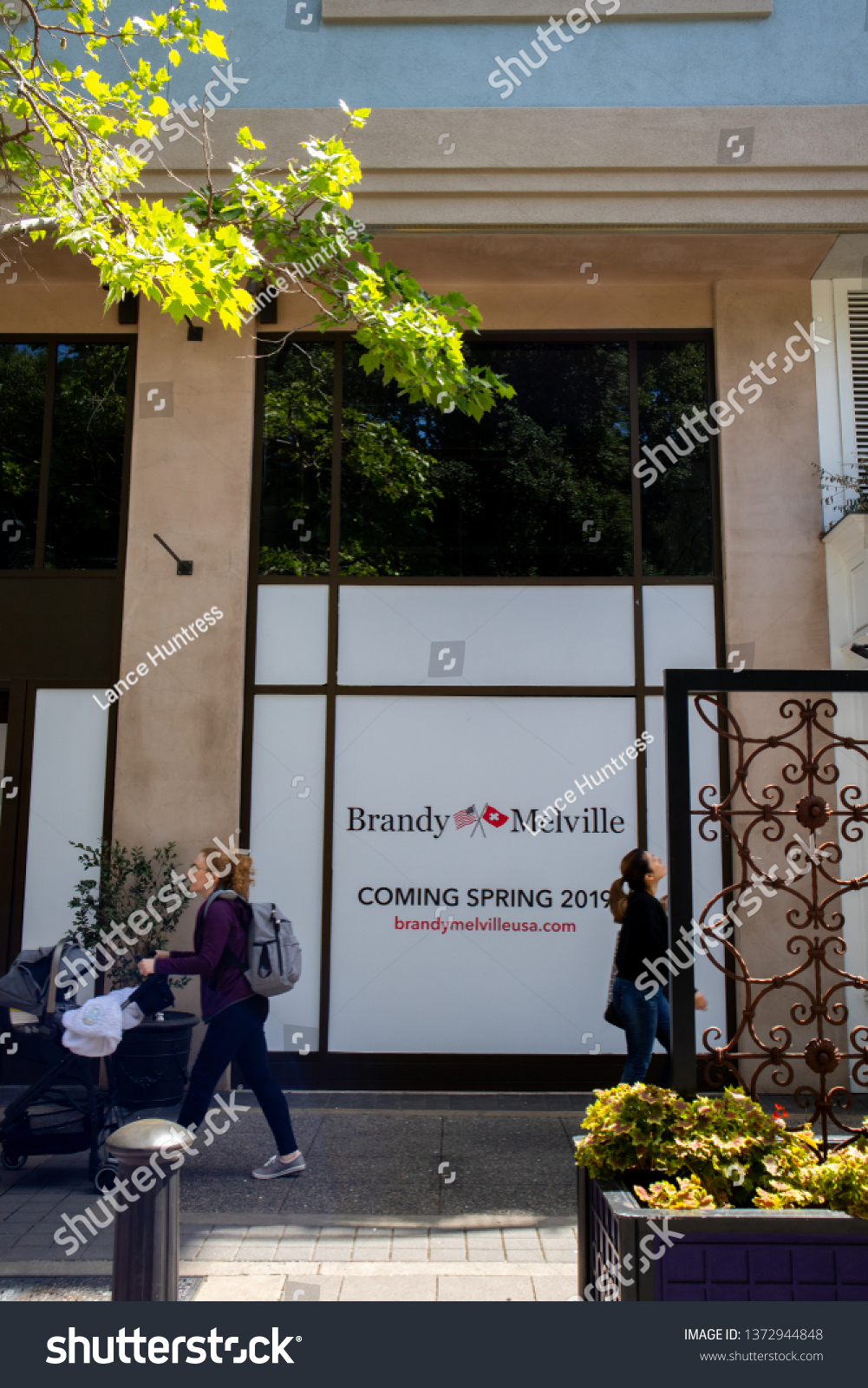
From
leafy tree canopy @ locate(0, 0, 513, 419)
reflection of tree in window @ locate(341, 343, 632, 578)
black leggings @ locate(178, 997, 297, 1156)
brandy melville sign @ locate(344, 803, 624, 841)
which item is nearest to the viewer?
leafy tree canopy @ locate(0, 0, 513, 419)

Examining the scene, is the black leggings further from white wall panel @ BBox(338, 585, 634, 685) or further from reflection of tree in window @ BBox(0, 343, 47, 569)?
reflection of tree in window @ BBox(0, 343, 47, 569)

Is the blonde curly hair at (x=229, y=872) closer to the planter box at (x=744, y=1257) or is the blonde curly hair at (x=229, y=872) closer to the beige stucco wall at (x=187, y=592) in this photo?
the beige stucco wall at (x=187, y=592)

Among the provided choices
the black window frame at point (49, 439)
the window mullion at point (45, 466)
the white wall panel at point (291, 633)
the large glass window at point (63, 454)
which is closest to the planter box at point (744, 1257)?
the white wall panel at point (291, 633)

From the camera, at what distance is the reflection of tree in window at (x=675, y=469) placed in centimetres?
800

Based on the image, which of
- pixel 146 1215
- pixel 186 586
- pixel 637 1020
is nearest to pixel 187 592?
pixel 186 586

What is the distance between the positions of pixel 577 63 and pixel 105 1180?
8411 mm

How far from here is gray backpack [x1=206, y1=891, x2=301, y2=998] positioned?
535 cm

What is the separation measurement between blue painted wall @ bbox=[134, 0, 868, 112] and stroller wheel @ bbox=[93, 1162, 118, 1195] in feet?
25.0

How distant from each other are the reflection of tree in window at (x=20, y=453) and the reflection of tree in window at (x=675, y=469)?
4.99 metres

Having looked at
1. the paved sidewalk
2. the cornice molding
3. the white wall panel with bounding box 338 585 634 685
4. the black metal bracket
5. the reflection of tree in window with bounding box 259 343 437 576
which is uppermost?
the cornice molding

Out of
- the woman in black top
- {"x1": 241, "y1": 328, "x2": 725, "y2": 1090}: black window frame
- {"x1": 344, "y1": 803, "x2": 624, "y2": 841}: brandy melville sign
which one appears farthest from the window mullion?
the woman in black top

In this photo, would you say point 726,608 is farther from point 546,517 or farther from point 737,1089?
point 737,1089

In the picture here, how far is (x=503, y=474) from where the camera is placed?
811cm
